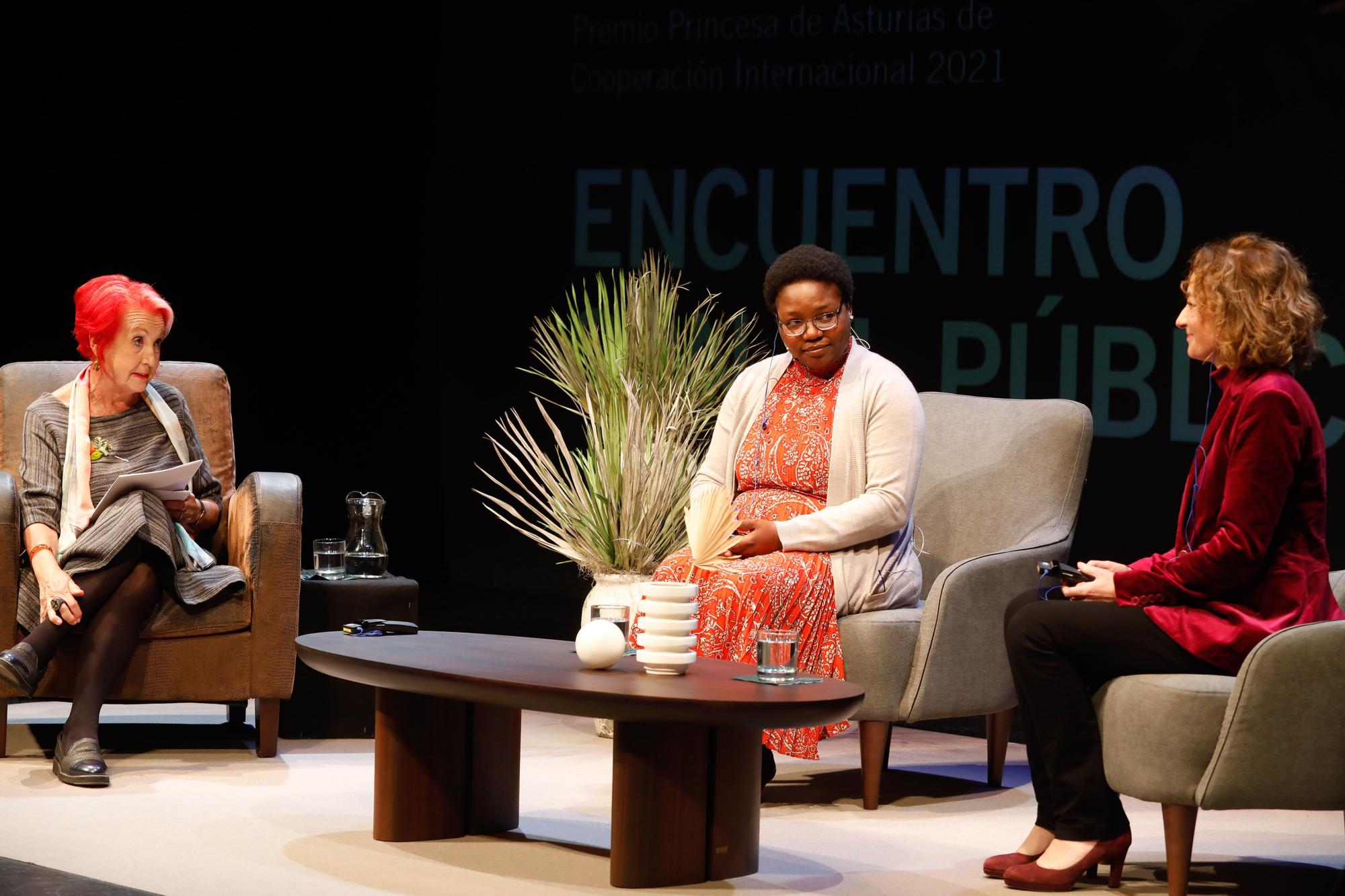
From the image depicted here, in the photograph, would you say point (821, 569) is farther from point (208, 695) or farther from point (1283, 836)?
point (208, 695)

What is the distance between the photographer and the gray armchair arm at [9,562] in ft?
13.9

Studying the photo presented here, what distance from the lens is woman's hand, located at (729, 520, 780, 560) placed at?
4.16 meters

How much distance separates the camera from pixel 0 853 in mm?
3406

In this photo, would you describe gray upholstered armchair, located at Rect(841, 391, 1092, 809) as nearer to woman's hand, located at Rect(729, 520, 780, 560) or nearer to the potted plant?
woman's hand, located at Rect(729, 520, 780, 560)

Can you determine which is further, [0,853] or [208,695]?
[208,695]

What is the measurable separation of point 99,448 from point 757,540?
5.82 feet

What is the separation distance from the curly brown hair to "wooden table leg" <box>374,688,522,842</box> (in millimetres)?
1735

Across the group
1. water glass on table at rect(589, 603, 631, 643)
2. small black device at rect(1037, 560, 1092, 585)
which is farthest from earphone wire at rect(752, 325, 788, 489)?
small black device at rect(1037, 560, 1092, 585)

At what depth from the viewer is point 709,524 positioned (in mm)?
3885

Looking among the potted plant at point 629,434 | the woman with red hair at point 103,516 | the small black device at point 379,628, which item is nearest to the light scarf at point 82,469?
the woman with red hair at point 103,516

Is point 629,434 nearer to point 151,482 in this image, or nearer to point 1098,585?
point 151,482

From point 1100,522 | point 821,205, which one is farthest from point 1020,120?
point 1100,522

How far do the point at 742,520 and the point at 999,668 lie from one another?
756mm

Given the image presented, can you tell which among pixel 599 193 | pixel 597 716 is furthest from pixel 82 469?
pixel 599 193
